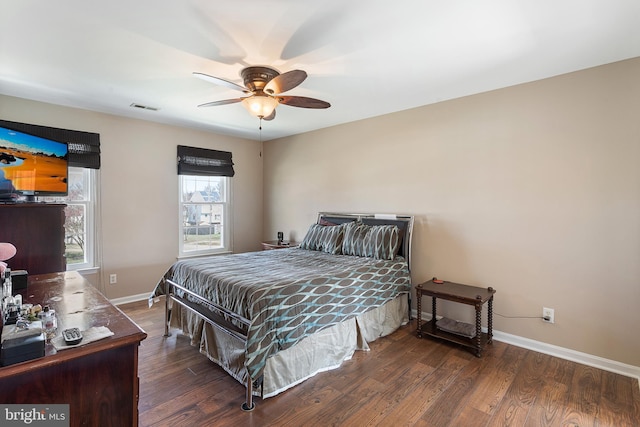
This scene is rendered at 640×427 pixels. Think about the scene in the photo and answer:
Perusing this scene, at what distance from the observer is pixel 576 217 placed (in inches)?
105

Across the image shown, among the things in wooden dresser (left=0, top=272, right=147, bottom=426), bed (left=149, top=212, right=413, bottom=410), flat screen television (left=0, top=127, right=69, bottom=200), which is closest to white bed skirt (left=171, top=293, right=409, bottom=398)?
bed (left=149, top=212, right=413, bottom=410)

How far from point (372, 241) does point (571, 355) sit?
2.04 m

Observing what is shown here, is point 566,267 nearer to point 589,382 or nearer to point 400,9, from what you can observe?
point 589,382

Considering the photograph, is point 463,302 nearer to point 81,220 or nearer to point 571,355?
point 571,355

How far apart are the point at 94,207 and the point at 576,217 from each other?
5257 mm

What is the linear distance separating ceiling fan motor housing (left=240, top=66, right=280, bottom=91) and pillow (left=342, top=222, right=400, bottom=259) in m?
1.99

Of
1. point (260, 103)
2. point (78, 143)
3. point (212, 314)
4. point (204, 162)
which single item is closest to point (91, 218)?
point (78, 143)

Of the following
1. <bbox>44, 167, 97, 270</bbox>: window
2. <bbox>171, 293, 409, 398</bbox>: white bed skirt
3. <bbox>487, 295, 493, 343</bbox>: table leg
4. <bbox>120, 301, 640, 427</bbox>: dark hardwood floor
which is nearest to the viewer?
<bbox>120, 301, 640, 427</bbox>: dark hardwood floor

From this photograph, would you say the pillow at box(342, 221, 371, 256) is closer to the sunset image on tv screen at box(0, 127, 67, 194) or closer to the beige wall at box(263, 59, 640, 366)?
the beige wall at box(263, 59, 640, 366)

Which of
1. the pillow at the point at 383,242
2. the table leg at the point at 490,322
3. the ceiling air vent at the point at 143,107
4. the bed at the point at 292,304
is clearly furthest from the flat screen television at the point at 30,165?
the table leg at the point at 490,322

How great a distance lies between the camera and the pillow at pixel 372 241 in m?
3.46

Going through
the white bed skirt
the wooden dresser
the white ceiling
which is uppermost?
the white ceiling

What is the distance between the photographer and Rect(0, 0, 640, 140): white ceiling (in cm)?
186

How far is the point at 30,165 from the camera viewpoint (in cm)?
280
